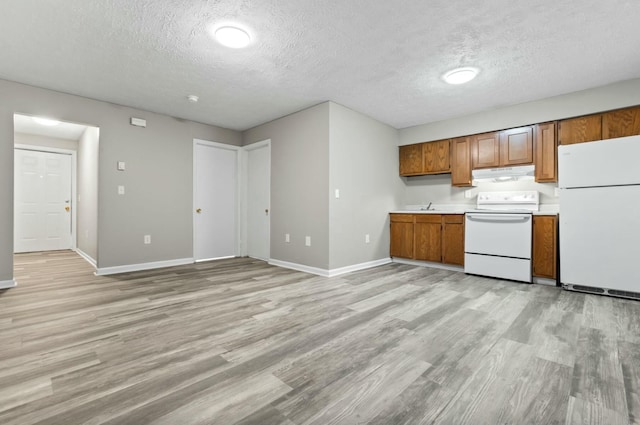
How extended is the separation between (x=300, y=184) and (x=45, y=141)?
18.3ft

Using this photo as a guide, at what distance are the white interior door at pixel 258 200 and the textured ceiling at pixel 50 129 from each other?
9.20 ft

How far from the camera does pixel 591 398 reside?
4.32 ft

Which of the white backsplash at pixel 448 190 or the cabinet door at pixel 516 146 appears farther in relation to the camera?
the white backsplash at pixel 448 190

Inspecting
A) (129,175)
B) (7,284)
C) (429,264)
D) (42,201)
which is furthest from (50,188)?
(429,264)

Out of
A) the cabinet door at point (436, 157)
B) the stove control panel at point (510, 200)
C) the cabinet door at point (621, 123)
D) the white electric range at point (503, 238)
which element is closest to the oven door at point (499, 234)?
the white electric range at point (503, 238)

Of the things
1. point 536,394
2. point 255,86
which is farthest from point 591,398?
point 255,86

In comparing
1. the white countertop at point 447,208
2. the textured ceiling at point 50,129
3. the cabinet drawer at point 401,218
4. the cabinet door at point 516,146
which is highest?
the textured ceiling at point 50,129

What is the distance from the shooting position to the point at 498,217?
362cm

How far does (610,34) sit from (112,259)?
19.0 feet

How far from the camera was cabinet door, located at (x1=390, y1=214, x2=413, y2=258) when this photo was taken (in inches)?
181

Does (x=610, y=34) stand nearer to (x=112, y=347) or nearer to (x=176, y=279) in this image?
(x=112, y=347)

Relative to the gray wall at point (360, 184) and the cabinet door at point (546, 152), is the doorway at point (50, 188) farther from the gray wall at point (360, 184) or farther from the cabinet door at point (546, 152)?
the cabinet door at point (546, 152)

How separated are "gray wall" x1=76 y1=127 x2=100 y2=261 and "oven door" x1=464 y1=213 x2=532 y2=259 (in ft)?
16.7

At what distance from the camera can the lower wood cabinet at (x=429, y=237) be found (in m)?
4.12
